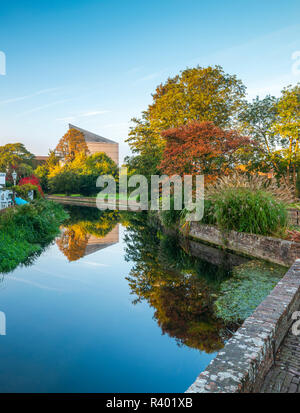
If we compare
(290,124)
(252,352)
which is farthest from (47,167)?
(252,352)

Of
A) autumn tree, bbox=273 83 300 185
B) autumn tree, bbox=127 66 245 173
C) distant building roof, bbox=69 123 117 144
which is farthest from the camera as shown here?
distant building roof, bbox=69 123 117 144

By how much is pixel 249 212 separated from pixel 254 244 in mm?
977

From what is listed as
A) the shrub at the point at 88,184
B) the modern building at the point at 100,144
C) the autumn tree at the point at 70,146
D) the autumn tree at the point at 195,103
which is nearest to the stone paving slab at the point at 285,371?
the autumn tree at the point at 195,103

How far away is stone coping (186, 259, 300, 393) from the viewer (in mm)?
1632

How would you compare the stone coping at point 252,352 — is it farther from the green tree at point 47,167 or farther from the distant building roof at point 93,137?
the distant building roof at point 93,137

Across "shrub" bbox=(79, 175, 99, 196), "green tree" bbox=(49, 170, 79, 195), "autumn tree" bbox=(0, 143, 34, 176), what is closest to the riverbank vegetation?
"shrub" bbox=(79, 175, 99, 196)

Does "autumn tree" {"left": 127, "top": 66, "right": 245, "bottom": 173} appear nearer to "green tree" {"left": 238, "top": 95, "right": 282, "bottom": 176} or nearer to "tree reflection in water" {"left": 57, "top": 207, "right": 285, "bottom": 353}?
"green tree" {"left": 238, "top": 95, "right": 282, "bottom": 176}

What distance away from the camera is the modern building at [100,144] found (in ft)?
158

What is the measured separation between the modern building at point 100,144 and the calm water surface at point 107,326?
4388 centimetres

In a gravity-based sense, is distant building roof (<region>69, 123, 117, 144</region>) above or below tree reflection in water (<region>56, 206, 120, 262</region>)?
above

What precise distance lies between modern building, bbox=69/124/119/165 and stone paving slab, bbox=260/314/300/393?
48119mm

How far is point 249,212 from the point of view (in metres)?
7.23

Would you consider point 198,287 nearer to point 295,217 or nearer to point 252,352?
point 252,352
